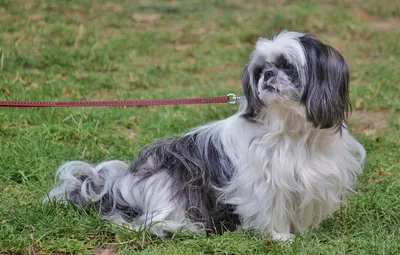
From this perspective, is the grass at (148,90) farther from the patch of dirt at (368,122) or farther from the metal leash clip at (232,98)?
the metal leash clip at (232,98)

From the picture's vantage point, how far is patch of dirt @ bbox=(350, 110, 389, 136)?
6777mm

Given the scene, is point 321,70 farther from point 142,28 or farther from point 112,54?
point 142,28

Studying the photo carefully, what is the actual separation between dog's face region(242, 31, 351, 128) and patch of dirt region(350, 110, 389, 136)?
102 inches

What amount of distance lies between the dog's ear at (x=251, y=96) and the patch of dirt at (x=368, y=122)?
2.55 metres

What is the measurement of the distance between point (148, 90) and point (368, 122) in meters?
2.28

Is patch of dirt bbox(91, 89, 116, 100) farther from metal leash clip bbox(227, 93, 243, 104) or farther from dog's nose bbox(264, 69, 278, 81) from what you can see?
dog's nose bbox(264, 69, 278, 81)

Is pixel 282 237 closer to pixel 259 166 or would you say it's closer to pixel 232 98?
pixel 259 166

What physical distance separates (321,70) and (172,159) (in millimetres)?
1169

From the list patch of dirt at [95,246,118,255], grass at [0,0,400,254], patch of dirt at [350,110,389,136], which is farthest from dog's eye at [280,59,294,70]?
patch of dirt at [350,110,389,136]

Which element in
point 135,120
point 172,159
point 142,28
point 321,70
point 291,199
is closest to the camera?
point 321,70

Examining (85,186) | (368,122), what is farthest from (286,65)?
(368,122)

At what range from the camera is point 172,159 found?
15.5ft

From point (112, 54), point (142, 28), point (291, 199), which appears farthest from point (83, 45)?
point (291, 199)

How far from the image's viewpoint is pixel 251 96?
4336 millimetres
